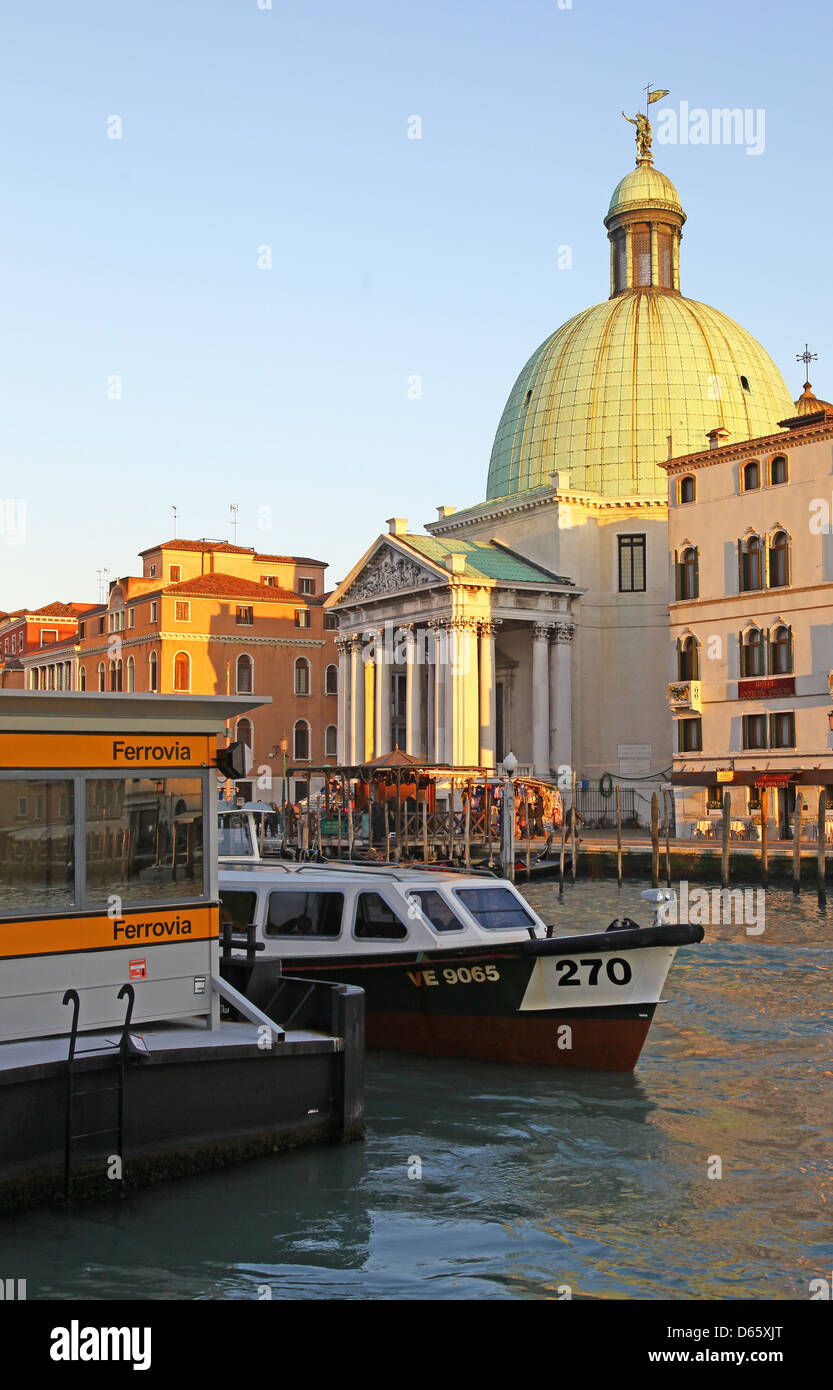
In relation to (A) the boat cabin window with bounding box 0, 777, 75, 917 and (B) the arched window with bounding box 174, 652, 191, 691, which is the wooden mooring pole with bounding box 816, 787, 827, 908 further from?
(B) the arched window with bounding box 174, 652, 191, 691

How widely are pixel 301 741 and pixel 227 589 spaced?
7.42 meters

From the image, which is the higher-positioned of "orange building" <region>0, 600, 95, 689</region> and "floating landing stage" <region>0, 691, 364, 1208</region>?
"orange building" <region>0, 600, 95, 689</region>

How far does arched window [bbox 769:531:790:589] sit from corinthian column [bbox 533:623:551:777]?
12.9 m

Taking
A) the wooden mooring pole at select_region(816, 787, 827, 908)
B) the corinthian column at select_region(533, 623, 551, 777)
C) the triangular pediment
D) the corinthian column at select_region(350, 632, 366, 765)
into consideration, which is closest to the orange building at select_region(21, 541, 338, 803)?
the corinthian column at select_region(350, 632, 366, 765)

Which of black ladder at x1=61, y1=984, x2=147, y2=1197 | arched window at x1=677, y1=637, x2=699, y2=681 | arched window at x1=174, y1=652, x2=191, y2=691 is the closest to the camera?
black ladder at x1=61, y1=984, x2=147, y2=1197

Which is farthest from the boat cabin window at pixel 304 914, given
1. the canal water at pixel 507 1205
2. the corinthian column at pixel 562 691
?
the corinthian column at pixel 562 691

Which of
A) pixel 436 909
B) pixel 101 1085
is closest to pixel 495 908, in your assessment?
pixel 436 909

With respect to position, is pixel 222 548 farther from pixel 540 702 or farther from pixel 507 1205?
pixel 507 1205

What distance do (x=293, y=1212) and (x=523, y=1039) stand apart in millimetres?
4181

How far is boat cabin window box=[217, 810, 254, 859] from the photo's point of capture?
18.4 meters

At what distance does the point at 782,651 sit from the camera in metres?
38.2

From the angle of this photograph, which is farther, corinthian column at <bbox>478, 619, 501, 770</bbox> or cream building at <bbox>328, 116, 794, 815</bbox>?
cream building at <bbox>328, 116, 794, 815</bbox>
